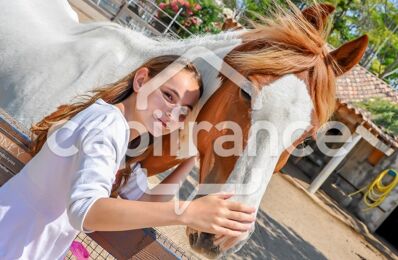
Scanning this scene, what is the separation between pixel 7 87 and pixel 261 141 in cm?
141

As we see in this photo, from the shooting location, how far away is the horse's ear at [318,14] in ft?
6.12

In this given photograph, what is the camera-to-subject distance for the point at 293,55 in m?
1.67

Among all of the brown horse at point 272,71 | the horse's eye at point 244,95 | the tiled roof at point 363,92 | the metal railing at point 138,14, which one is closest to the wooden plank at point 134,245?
the brown horse at point 272,71

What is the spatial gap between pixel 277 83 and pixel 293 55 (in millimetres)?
162

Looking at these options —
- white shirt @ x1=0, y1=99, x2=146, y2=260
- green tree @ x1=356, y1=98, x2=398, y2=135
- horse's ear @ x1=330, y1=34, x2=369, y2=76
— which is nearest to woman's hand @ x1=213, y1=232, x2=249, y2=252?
white shirt @ x1=0, y1=99, x2=146, y2=260

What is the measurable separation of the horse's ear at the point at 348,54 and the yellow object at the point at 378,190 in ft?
33.7

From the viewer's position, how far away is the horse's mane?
1.64 meters

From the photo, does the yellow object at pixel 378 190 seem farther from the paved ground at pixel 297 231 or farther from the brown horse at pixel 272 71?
the brown horse at pixel 272 71

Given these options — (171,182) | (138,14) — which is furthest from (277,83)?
(138,14)

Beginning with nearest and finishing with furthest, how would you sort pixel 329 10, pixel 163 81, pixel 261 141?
pixel 163 81 < pixel 261 141 < pixel 329 10

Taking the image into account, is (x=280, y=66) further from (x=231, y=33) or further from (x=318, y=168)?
(x=318, y=168)

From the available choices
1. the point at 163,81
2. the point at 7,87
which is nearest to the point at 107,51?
the point at 7,87

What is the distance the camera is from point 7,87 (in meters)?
2.12

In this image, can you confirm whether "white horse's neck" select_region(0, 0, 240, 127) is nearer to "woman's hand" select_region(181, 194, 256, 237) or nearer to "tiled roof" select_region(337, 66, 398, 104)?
"woman's hand" select_region(181, 194, 256, 237)
